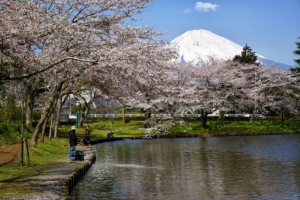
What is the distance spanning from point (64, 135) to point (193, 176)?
25161mm

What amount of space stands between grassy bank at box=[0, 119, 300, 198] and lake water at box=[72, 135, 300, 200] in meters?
2.08

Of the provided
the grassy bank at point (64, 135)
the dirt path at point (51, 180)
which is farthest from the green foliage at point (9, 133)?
the dirt path at point (51, 180)

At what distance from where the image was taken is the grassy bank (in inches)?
619

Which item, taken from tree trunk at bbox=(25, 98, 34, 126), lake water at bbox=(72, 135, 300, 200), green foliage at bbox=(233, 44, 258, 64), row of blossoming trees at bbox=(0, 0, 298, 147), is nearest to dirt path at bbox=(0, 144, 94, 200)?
lake water at bbox=(72, 135, 300, 200)

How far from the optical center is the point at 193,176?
1966 centimetres

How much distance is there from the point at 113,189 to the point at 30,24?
6.51 metres

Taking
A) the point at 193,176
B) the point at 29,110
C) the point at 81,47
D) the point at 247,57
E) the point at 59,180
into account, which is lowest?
the point at 193,176

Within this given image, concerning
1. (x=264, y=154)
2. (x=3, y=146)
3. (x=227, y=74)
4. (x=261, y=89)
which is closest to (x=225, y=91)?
(x=227, y=74)

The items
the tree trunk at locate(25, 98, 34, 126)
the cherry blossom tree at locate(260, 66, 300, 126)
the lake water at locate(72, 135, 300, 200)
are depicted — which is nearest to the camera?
the lake water at locate(72, 135, 300, 200)

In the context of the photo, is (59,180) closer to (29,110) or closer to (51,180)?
(51,180)

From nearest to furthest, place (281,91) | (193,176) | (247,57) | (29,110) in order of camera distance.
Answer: (193,176) < (29,110) < (281,91) < (247,57)

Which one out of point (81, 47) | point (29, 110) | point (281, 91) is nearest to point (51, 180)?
point (81, 47)

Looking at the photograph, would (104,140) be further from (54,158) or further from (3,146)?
(54,158)

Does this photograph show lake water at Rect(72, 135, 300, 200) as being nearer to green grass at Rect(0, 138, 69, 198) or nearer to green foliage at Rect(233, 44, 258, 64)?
green grass at Rect(0, 138, 69, 198)
